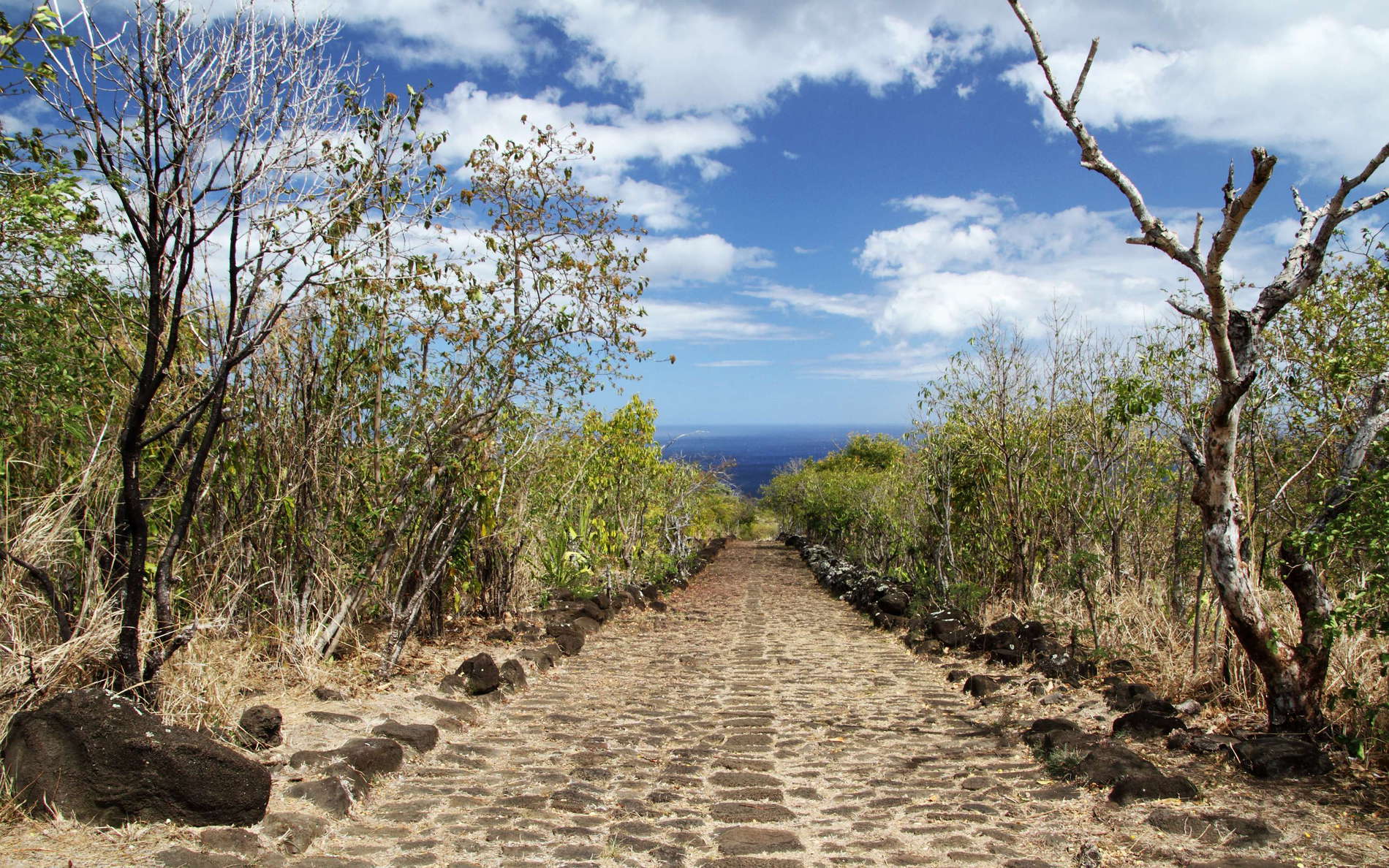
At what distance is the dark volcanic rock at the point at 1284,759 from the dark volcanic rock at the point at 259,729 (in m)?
4.96

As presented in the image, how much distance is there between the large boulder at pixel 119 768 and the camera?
339 cm

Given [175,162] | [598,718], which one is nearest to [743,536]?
[598,718]

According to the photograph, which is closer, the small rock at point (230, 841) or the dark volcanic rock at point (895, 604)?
the small rock at point (230, 841)

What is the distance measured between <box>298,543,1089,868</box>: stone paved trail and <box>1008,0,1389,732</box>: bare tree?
4.73 feet

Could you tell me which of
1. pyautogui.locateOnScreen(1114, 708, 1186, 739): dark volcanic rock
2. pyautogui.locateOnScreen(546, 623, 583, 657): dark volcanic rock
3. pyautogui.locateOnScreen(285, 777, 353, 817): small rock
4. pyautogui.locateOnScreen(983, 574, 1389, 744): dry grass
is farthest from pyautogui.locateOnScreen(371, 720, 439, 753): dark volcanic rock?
pyautogui.locateOnScreen(983, 574, 1389, 744): dry grass

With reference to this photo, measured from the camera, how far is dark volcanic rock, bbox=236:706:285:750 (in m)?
4.39

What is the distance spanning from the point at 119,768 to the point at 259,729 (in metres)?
0.99

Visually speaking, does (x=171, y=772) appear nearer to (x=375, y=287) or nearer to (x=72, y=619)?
(x=72, y=619)

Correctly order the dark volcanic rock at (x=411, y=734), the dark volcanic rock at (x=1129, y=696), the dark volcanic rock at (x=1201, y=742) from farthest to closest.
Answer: the dark volcanic rock at (x=1129, y=696)
the dark volcanic rock at (x=411, y=734)
the dark volcanic rock at (x=1201, y=742)

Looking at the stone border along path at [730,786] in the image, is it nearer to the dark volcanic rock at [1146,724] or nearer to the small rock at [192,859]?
the small rock at [192,859]

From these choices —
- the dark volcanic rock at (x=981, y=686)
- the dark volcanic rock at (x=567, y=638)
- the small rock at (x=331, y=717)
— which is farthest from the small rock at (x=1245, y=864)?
the dark volcanic rock at (x=567, y=638)

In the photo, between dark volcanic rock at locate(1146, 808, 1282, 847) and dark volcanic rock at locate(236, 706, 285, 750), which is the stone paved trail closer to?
dark volcanic rock at locate(1146, 808, 1282, 847)

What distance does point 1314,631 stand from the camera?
15.9 feet

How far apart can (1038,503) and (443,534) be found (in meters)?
6.38
